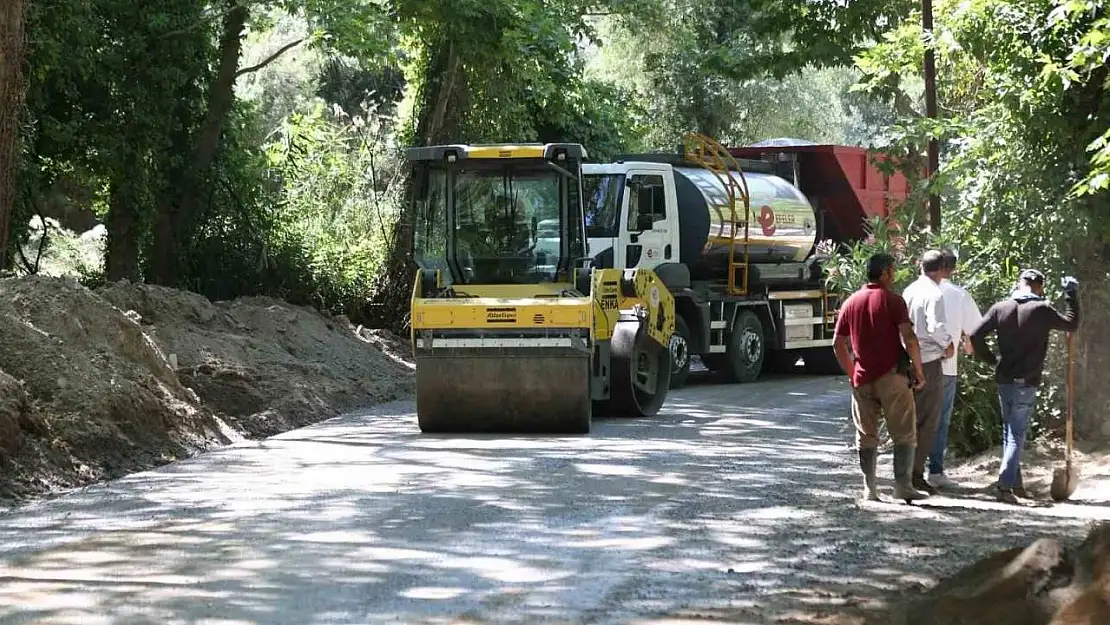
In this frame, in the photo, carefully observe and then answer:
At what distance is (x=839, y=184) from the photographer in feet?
84.2

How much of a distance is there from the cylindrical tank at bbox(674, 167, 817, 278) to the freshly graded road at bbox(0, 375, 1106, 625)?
7003 millimetres

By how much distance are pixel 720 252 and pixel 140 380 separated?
32.2 ft

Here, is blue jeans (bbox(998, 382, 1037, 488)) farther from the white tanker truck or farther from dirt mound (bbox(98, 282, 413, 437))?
the white tanker truck

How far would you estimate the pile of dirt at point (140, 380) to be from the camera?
13234 millimetres

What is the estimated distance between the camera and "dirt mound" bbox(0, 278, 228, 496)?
42.5ft

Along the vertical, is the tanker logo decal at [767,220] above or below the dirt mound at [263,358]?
above

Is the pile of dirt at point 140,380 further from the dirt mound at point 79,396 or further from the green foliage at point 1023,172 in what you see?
the green foliage at point 1023,172

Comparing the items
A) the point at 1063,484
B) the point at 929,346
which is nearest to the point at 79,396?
the point at 929,346

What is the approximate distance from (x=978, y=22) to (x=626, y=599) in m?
7.30

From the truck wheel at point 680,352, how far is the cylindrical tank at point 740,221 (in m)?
1.10

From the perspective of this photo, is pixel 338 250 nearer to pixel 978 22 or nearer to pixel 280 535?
pixel 978 22

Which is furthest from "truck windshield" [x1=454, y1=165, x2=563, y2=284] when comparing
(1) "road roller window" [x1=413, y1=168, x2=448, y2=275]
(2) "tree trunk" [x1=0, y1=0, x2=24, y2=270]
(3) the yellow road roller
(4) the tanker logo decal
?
(4) the tanker logo decal

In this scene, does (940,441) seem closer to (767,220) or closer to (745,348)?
(745,348)

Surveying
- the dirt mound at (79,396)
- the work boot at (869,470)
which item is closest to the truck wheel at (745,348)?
the dirt mound at (79,396)
